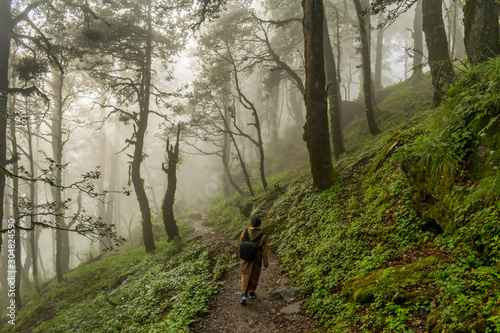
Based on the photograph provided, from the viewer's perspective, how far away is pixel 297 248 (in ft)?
23.2

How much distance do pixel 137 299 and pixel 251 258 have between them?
4.47 meters

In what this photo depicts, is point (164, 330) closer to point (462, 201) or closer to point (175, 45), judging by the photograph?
point (462, 201)

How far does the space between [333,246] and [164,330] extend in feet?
12.3

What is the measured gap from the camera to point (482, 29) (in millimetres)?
5957

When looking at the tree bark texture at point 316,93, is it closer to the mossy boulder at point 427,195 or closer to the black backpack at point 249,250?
the mossy boulder at point 427,195

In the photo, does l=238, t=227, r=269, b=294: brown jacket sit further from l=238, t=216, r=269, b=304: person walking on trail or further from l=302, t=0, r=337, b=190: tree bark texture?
l=302, t=0, r=337, b=190: tree bark texture

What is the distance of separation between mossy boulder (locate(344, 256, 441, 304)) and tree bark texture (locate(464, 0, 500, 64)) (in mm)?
5037

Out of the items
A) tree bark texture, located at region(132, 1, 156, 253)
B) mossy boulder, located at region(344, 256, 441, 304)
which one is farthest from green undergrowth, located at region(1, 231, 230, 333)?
mossy boulder, located at region(344, 256, 441, 304)

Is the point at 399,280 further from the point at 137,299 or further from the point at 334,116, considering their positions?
the point at 334,116

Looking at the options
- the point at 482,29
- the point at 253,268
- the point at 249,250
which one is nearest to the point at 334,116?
the point at 482,29

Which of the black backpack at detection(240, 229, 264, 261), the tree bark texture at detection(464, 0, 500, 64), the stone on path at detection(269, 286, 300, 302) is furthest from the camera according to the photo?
the tree bark texture at detection(464, 0, 500, 64)

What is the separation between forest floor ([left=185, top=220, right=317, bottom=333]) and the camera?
4695 millimetres

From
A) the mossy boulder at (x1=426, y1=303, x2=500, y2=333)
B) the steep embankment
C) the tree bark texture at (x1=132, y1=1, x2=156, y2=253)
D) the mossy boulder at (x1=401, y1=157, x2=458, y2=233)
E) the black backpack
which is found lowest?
the steep embankment

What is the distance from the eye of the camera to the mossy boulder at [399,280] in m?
3.38
